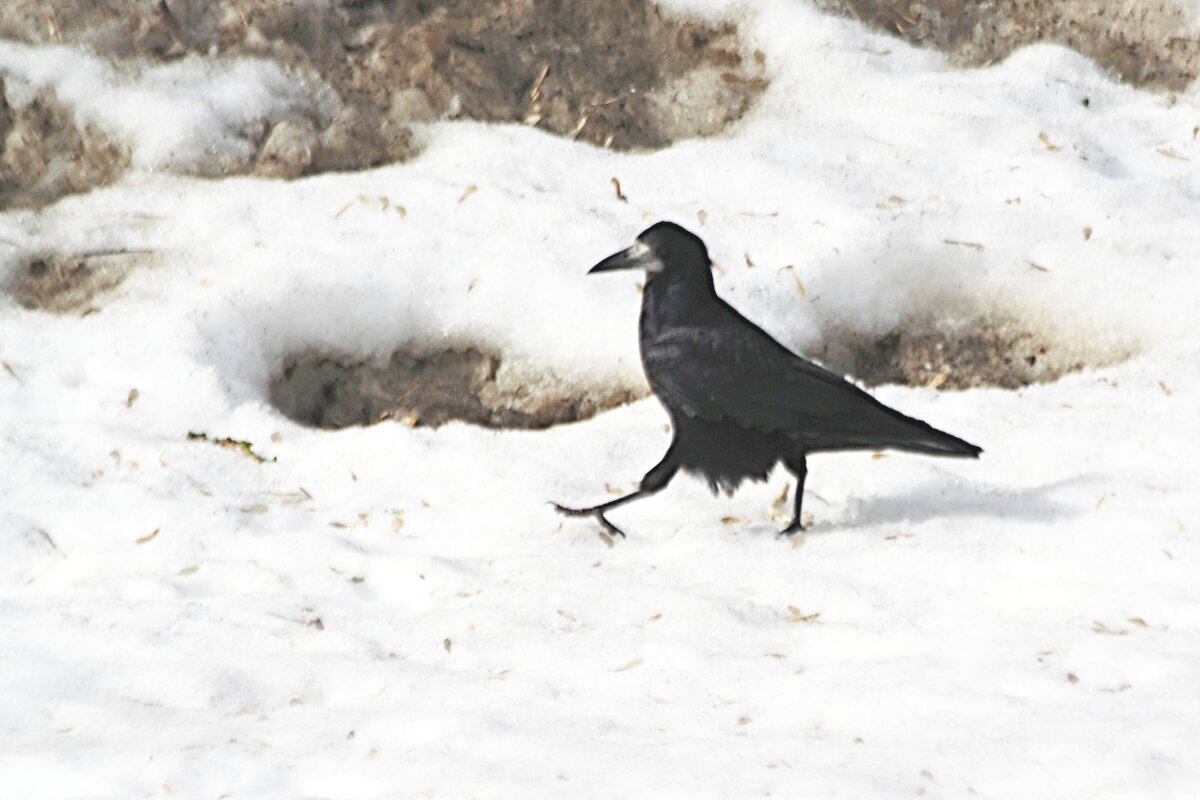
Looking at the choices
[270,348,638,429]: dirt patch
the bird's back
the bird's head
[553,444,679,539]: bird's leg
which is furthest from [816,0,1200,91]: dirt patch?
[553,444,679,539]: bird's leg

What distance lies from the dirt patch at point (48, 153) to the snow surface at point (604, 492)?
105 millimetres

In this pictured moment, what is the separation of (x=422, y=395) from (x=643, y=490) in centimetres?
134

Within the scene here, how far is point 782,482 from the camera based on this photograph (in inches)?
212

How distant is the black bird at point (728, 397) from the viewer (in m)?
4.70

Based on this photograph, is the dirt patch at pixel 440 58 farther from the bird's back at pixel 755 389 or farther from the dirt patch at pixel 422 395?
the bird's back at pixel 755 389

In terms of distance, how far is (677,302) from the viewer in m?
5.00

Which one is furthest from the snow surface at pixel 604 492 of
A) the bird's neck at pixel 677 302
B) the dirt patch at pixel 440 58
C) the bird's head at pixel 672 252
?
the bird's head at pixel 672 252

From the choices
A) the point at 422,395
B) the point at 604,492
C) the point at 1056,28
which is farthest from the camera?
the point at 1056,28

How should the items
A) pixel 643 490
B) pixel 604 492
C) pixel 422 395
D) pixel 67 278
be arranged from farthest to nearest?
pixel 67 278 < pixel 422 395 < pixel 604 492 < pixel 643 490

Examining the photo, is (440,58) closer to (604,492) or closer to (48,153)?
(48,153)

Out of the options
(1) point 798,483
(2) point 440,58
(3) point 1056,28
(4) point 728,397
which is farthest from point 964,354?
(2) point 440,58

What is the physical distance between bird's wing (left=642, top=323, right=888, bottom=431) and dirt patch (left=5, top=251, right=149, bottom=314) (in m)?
2.49

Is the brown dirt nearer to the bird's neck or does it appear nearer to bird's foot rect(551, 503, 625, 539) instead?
the bird's neck

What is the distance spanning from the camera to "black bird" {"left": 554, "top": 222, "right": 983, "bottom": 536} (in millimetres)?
4699
